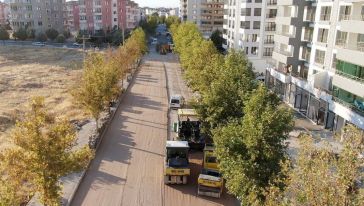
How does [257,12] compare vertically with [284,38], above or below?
above

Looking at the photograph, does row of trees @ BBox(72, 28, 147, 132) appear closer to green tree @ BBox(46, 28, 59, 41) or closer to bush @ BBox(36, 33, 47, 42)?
green tree @ BBox(46, 28, 59, 41)

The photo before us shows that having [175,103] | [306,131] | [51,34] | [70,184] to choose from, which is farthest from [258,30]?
[51,34]

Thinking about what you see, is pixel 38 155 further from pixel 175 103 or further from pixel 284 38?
→ pixel 284 38

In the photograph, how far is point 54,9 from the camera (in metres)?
130

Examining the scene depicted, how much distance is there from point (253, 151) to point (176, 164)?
25.3 feet

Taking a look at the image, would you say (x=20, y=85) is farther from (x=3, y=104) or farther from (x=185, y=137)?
(x=185, y=137)

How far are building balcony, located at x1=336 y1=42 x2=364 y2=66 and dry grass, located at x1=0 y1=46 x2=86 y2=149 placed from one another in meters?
28.1

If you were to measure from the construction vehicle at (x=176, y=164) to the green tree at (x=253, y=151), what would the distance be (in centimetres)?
512

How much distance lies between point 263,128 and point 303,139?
6757 millimetres

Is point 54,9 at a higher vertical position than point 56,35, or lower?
higher

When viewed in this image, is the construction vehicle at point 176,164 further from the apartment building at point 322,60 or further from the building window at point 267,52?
the building window at point 267,52

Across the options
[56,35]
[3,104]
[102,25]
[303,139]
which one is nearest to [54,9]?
[56,35]

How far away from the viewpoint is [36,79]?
211 feet

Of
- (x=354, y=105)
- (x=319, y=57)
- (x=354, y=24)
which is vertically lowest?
(x=354, y=105)
